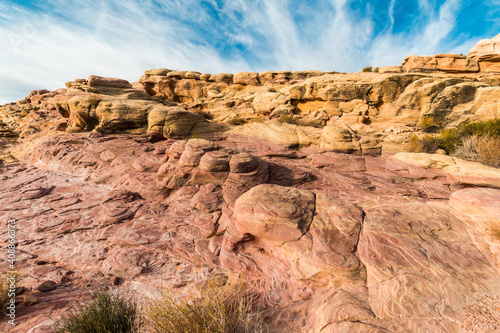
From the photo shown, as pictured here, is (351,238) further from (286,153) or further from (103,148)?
(103,148)

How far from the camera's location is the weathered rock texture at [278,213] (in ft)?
14.4

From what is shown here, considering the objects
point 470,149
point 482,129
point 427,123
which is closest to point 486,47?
point 427,123

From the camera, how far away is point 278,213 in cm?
596

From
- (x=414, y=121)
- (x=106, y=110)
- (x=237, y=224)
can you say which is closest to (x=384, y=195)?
(x=237, y=224)

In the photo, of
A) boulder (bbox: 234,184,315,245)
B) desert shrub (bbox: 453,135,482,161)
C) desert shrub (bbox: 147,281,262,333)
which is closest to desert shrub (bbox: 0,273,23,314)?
desert shrub (bbox: 147,281,262,333)

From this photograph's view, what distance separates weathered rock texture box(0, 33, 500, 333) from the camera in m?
4.39

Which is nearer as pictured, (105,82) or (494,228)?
(494,228)

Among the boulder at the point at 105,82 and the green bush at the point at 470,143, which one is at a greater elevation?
the boulder at the point at 105,82

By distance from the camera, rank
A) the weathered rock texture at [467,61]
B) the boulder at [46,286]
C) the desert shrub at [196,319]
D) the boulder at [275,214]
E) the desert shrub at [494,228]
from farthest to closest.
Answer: the weathered rock texture at [467,61], the boulder at [275,214], the boulder at [46,286], the desert shrub at [494,228], the desert shrub at [196,319]

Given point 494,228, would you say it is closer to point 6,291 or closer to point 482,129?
point 482,129

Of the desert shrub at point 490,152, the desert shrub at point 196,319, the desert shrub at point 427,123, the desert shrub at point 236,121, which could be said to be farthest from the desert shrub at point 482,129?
the desert shrub at point 236,121

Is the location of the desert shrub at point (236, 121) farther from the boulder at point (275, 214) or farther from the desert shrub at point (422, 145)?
the desert shrub at point (422, 145)

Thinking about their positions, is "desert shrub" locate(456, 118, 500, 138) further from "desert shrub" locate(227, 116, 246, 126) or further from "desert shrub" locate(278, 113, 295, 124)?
"desert shrub" locate(227, 116, 246, 126)

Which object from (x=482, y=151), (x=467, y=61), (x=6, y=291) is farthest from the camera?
(x=467, y=61)
